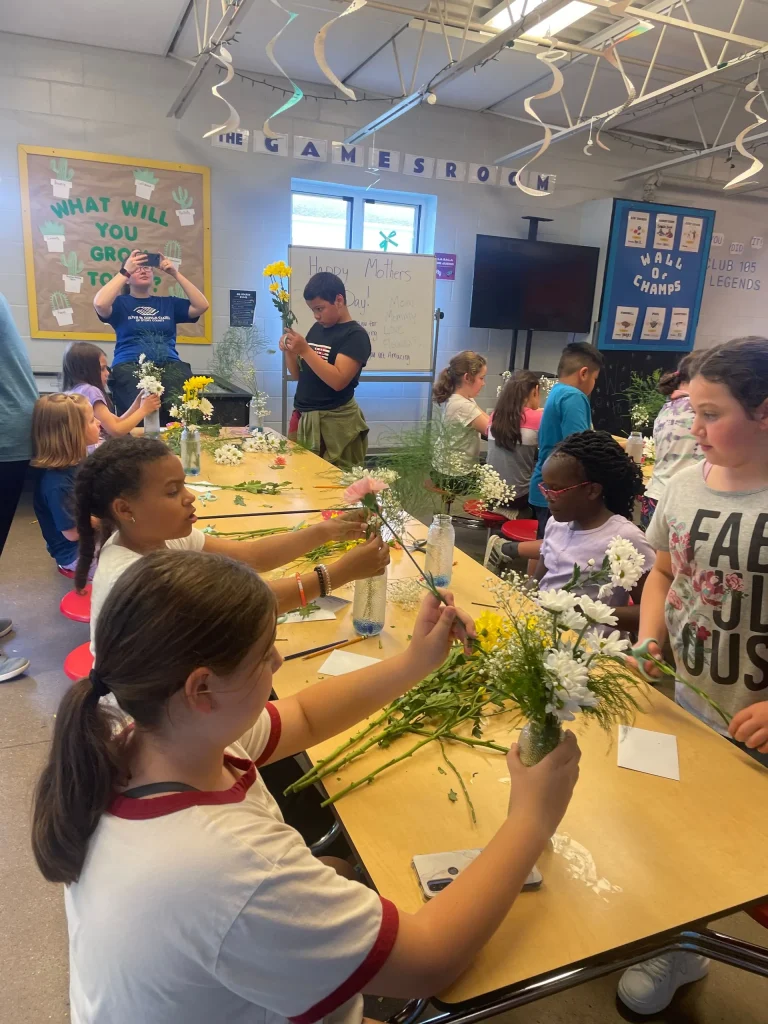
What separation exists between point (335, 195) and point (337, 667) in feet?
18.1

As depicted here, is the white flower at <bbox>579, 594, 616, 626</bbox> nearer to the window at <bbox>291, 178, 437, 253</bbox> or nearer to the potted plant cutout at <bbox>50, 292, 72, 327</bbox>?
the potted plant cutout at <bbox>50, 292, 72, 327</bbox>

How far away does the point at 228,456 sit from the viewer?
3.27m

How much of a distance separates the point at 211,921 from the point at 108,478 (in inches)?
46.1

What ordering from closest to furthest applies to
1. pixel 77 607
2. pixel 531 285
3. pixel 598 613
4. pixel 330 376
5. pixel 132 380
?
pixel 598 613 → pixel 77 607 → pixel 330 376 → pixel 132 380 → pixel 531 285

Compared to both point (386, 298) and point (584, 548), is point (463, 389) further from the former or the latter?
point (386, 298)

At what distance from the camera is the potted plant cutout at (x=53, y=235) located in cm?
499

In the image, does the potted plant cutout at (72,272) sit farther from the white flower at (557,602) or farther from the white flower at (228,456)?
the white flower at (557,602)

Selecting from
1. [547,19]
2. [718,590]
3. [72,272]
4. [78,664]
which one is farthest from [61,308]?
[718,590]

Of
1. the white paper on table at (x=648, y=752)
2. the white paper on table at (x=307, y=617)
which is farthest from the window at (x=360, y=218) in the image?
the white paper on table at (x=648, y=752)

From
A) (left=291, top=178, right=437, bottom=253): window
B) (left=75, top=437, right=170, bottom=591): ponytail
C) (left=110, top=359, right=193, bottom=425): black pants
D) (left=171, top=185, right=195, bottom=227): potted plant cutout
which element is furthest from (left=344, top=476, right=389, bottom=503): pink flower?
(left=291, top=178, right=437, bottom=253): window

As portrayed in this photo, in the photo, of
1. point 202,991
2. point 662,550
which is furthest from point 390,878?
point 662,550

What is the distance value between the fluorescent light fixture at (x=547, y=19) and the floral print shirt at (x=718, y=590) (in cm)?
269

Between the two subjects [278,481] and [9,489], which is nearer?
[9,489]

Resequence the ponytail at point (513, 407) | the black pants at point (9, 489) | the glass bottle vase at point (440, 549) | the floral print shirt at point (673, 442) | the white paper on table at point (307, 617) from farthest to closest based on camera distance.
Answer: the ponytail at point (513, 407), the floral print shirt at point (673, 442), the black pants at point (9, 489), the glass bottle vase at point (440, 549), the white paper on table at point (307, 617)
